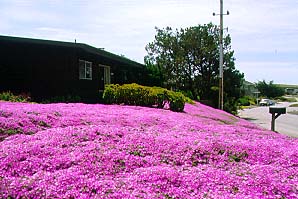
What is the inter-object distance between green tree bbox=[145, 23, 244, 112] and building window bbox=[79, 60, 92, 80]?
14.9 meters

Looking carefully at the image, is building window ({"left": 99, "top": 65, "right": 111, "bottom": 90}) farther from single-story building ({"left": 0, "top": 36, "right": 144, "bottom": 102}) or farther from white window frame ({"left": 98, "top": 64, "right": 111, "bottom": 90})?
single-story building ({"left": 0, "top": 36, "right": 144, "bottom": 102})

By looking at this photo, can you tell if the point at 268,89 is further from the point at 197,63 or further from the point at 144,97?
the point at 144,97

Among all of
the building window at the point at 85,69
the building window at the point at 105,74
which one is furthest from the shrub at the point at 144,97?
the building window at the point at 105,74

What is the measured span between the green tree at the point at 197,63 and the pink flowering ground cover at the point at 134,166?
30000 mm

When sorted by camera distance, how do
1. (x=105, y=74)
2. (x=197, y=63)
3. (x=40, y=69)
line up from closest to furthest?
1. (x=40, y=69)
2. (x=105, y=74)
3. (x=197, y=63)

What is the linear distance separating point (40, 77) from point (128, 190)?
1643 centimetres

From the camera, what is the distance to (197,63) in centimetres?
3719

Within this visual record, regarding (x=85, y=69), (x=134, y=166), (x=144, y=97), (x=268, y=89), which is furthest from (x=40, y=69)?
(x=268, y=89)

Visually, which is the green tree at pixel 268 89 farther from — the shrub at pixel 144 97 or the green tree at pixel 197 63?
the shrub at pixel 144 97

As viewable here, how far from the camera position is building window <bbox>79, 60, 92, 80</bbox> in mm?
21375

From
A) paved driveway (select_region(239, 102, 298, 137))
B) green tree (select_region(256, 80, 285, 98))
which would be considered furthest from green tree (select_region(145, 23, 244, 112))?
green tree (select_region(256, 80, 285, 98))

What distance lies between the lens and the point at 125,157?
5.31 metres

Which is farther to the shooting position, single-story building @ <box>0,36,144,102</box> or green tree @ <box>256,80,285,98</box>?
green tree @ <box>256,80,285,98</box>

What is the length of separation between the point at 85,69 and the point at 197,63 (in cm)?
1820
